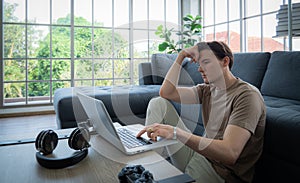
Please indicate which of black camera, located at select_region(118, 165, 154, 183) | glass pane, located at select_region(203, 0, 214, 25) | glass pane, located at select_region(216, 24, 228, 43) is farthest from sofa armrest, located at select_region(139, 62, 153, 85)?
black camera, located at select_region(118, 165, 154, 183)

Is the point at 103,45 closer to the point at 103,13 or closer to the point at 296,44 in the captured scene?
the point at 103,13

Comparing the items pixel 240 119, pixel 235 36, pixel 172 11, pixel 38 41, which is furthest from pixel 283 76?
pixel 38 41

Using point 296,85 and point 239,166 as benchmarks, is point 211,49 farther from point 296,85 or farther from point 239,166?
point 296,85

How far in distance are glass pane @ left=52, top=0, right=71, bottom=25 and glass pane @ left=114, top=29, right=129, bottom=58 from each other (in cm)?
92

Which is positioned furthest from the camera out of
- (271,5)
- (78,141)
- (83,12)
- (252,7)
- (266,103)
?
(83,12)

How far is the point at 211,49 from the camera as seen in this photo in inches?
44.7

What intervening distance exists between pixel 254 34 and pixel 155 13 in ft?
6.74

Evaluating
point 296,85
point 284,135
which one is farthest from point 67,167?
point 296,85

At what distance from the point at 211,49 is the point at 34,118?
3459 millimetres

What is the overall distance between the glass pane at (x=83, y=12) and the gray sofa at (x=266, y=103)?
176 cm

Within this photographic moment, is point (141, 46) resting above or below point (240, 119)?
above

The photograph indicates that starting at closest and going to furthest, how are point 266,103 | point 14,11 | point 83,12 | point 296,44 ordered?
point 266,103, point 296,44, point 14,11, point 83,12

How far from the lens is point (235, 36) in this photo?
4.27m

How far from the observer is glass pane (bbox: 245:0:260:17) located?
3809 mm
